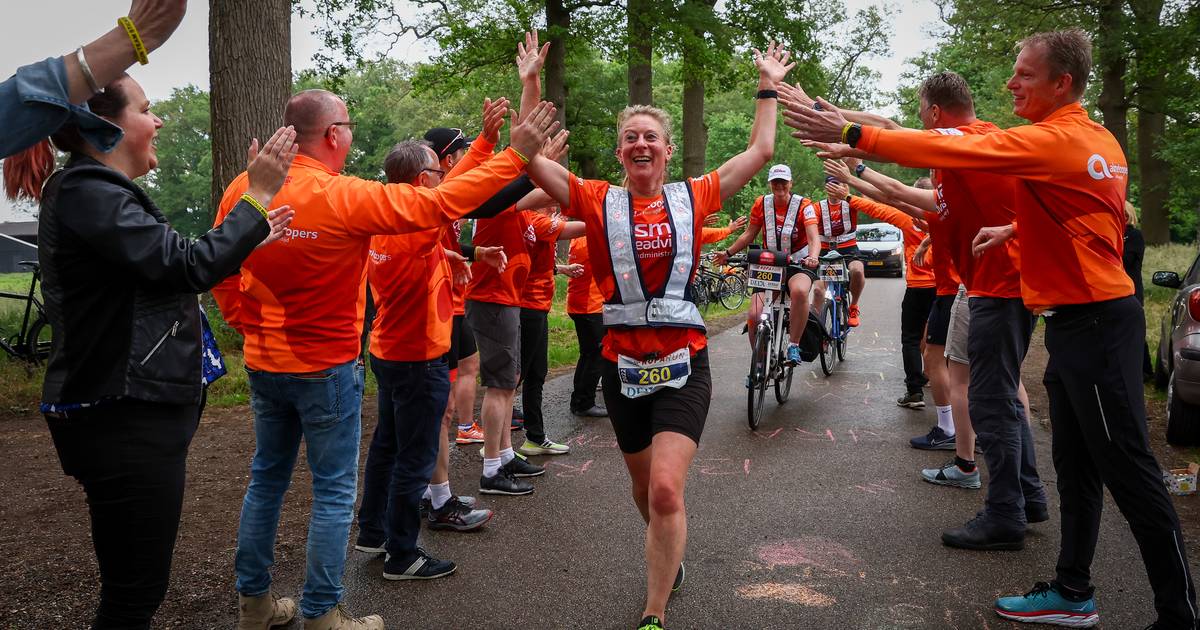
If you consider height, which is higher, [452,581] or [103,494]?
[103,494]

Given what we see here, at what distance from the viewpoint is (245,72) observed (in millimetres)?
9297

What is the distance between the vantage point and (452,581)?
402cm

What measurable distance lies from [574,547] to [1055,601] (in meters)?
2.19

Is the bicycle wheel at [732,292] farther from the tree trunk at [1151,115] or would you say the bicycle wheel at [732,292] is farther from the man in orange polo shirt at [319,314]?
the man in orange polo shirt at [319,314]

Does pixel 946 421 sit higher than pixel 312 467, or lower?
lower

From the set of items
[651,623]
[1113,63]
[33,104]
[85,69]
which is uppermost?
[1113,63]

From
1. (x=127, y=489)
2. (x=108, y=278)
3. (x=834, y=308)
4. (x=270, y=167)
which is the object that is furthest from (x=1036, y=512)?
(x=834, y=308)

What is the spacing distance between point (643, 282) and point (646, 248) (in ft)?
0.45

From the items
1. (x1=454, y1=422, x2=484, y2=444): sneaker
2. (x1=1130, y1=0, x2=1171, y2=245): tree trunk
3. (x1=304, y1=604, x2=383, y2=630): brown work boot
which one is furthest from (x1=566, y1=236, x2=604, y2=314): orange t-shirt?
(x1=1130, y1=0, x2=1171, y2=245): tree trunk

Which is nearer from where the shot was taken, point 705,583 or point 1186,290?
point 705,583

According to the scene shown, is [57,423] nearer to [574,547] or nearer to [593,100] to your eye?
[574,547]

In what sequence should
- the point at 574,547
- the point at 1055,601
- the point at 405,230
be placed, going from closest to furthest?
the point at 405,230
the point at 1055,601
the point at 574,547

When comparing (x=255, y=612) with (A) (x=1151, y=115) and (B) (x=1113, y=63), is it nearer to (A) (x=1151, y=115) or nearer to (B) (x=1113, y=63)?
(B) (x=1113, y=63)

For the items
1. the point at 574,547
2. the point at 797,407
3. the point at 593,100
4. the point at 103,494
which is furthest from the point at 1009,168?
the point at 593,100
